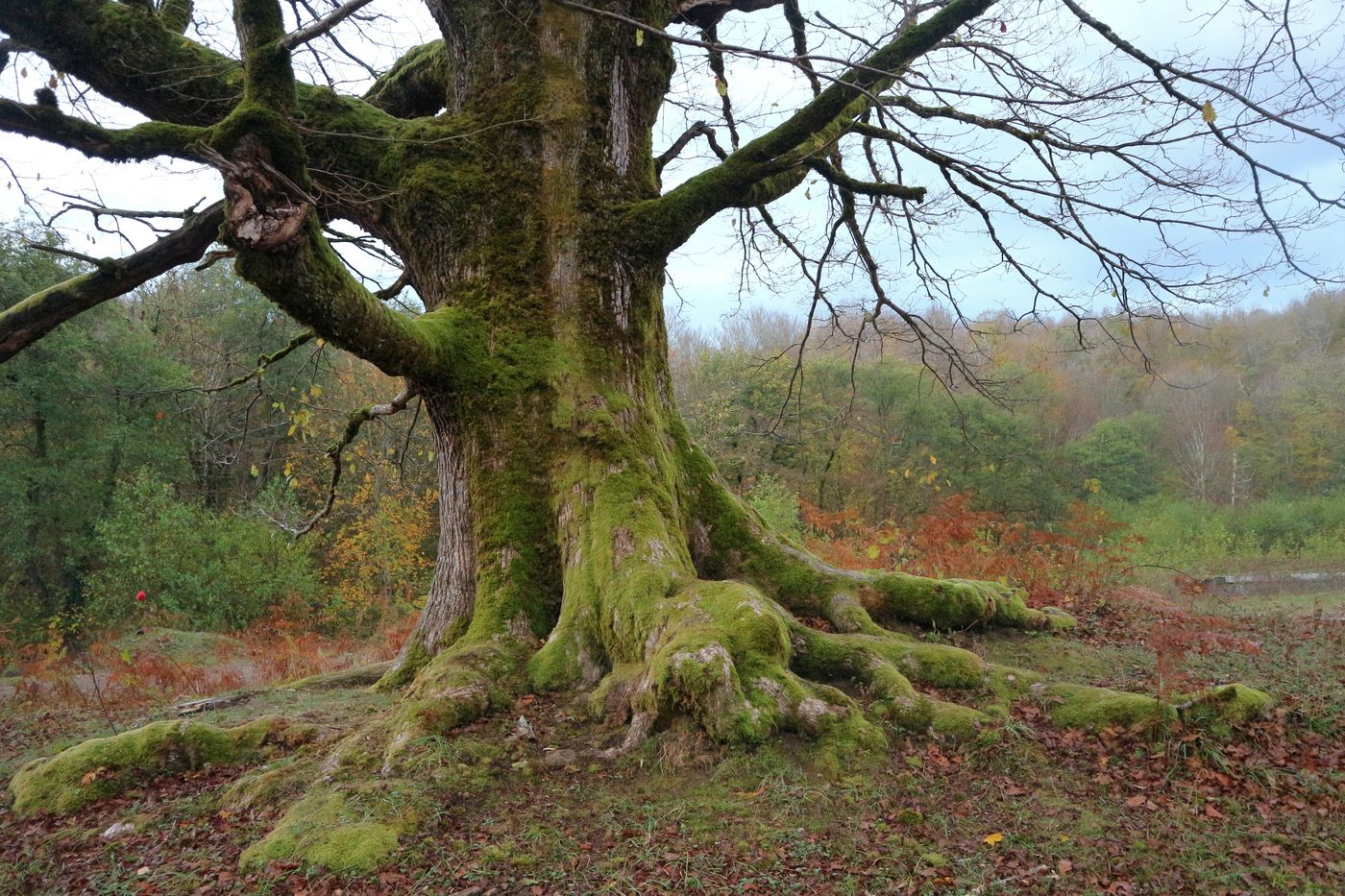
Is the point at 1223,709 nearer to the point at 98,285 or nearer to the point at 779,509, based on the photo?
the point at 98,285

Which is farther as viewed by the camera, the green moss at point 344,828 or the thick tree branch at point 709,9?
the thick tree branch at point 709,9

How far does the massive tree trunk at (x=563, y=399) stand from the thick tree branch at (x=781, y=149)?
0.06 feet

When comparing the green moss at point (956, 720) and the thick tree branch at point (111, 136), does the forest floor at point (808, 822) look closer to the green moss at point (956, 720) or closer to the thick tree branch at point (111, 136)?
the green moss at point (956, 720)

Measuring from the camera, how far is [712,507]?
595 cm

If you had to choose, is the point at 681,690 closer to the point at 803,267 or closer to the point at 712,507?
the point at 712,507

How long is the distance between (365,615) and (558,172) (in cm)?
1686

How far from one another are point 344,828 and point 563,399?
299 cm

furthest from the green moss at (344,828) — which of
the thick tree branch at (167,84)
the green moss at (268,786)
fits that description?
the thick tree branch at (167,84)

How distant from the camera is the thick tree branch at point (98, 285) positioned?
4.70m

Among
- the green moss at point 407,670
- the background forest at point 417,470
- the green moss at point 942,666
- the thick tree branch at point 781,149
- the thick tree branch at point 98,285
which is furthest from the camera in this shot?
the background forest at point 417,470

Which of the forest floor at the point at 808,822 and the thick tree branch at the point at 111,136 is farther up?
the thick tree branch at the point at 111,136

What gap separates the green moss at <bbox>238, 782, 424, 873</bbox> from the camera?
10.2 feet

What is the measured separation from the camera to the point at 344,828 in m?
3.28

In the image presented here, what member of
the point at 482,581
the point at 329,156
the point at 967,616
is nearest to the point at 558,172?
the point at 329,156
